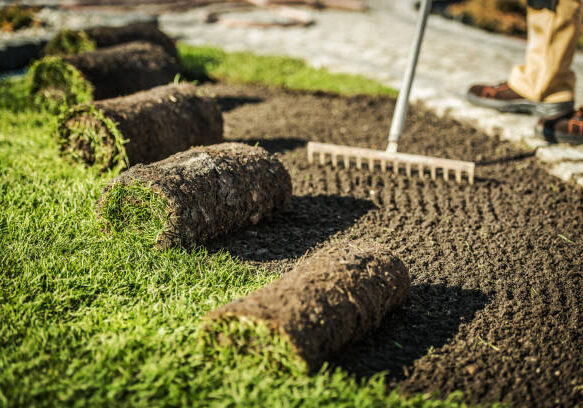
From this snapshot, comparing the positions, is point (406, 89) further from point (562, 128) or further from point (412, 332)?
point (412, 332)

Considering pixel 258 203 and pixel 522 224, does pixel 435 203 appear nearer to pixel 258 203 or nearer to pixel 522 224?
pixel 522 224

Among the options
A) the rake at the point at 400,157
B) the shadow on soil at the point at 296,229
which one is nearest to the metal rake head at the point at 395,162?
the rake at the point at 400,157

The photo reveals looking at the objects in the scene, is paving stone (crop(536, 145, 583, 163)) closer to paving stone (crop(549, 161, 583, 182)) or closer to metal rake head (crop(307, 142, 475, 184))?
paving stone (crop(549, 161, 583, 182))

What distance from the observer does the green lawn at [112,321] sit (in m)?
1.89

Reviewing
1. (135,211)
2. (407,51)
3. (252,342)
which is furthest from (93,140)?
(407,51)

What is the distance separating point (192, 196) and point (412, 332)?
1277mm

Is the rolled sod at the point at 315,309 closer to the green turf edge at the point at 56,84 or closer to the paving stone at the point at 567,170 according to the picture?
the paving stone at the point at 567,170

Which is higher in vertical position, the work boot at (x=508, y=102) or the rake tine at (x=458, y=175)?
the work boot at (x=508, y=102)

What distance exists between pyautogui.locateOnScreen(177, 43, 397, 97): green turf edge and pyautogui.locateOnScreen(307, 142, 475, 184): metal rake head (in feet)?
6.56

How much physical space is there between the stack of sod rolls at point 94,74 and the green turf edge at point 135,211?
213 centimetres

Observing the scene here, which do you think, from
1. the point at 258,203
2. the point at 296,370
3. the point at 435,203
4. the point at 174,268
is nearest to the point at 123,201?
the point at 174,268

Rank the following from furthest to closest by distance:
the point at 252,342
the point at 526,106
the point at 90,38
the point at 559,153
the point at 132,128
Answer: the point at 90,38, the point at 526,106, the point at 559,153, the point at 132,128, the point at 252,342

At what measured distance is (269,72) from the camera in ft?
21.5

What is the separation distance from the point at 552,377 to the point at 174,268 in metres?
1.73
